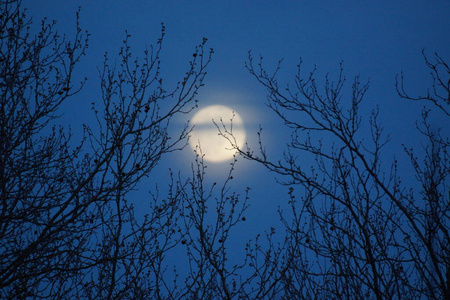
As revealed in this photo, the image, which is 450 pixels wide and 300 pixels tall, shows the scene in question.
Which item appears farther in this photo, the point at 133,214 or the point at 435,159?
the point at 133,214

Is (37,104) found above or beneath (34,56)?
beneath

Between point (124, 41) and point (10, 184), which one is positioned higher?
point (124, 41)

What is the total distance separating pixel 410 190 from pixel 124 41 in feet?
16.2

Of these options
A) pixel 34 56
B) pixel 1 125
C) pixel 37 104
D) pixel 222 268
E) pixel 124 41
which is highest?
pixel 124 41

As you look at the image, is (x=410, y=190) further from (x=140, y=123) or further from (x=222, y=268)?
(x=140, y=123)

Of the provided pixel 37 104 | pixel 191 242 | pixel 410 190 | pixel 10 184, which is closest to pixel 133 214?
pixel 191 242

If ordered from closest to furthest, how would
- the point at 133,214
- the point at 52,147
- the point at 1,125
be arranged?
the point at 1,125, the point at 52,147, the point at 133,214

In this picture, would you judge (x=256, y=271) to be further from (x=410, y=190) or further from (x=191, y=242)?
(x=410, y=190)

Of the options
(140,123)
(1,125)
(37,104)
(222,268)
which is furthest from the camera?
(222,268)

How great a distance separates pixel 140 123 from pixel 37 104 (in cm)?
123

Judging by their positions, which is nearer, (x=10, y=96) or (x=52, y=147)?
(x=10, y=96)

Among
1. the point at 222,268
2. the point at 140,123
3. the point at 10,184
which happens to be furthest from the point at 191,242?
the point at 10,184

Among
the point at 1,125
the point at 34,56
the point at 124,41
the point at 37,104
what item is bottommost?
the point at 1,125

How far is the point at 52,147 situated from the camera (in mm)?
5035
